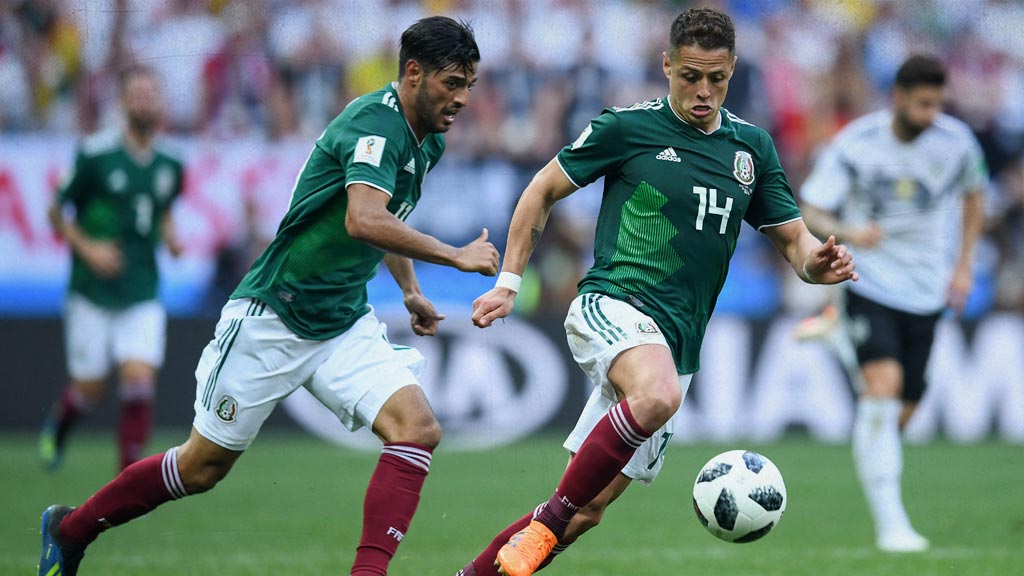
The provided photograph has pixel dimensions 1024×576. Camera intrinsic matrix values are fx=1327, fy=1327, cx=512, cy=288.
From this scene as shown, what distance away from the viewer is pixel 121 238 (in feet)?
30.9

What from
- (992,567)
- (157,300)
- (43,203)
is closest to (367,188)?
(992,567)

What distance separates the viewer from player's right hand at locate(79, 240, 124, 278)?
895 centimetres

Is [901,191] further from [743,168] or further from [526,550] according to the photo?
[526,550]

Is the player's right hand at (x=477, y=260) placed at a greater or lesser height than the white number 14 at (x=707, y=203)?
lesser

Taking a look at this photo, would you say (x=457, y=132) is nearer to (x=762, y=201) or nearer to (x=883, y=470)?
(x=883, y=470)

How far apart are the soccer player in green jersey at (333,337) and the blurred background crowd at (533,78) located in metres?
7.19

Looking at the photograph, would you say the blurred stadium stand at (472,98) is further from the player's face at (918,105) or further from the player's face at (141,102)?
the player's face at (918,105)

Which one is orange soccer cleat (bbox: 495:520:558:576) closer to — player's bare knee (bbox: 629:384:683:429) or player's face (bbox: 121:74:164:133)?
player's bare knee (bbox: 629:384:683:429)

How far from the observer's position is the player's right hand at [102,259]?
8.95 metres

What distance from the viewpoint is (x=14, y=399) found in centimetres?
1298

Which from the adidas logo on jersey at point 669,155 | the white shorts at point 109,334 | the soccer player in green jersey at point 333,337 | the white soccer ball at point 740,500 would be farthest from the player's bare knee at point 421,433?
the white shorts at point 109,334

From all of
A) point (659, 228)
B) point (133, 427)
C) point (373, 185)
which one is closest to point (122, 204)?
point (133, 427)

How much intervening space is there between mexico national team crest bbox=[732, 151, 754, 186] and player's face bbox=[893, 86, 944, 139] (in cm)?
267

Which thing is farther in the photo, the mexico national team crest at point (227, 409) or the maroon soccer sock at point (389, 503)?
the mexico national team crest at point (227, 409)
